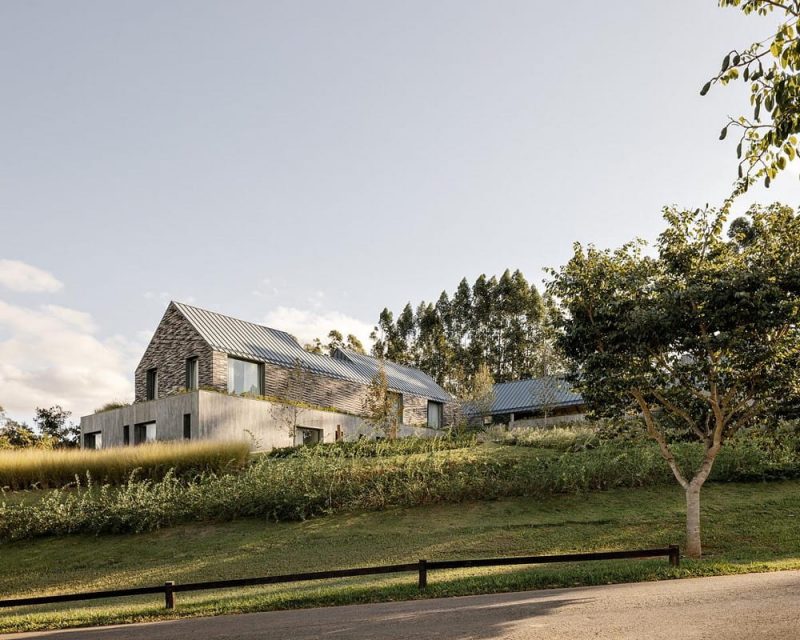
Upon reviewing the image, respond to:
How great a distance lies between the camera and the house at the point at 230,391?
27500mm

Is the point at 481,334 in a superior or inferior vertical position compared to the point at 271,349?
superior

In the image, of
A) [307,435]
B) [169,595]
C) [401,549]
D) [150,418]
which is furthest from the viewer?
[307,435]

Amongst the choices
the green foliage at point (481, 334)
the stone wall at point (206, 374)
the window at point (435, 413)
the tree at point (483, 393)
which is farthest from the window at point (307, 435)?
the green foliage at point (481, 334)

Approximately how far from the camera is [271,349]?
32.1 metres

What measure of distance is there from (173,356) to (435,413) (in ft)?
57.6

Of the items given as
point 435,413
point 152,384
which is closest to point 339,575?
point 152,384

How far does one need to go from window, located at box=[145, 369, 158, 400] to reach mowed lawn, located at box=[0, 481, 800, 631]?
1454cm

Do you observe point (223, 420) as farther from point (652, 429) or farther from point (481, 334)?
point (481, 334)

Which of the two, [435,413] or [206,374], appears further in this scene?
[435,413]

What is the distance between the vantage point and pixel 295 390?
32.0 m

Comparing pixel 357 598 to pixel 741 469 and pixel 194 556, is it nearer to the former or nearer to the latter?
pixel 194 556

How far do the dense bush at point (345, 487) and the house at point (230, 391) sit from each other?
767 centimetres

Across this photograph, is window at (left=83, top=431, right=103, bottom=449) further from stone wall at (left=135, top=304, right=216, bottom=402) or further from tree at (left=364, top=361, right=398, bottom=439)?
tree at (left=364, top=361, right=398, bottom=439)

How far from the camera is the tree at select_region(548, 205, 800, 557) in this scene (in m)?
12.5
